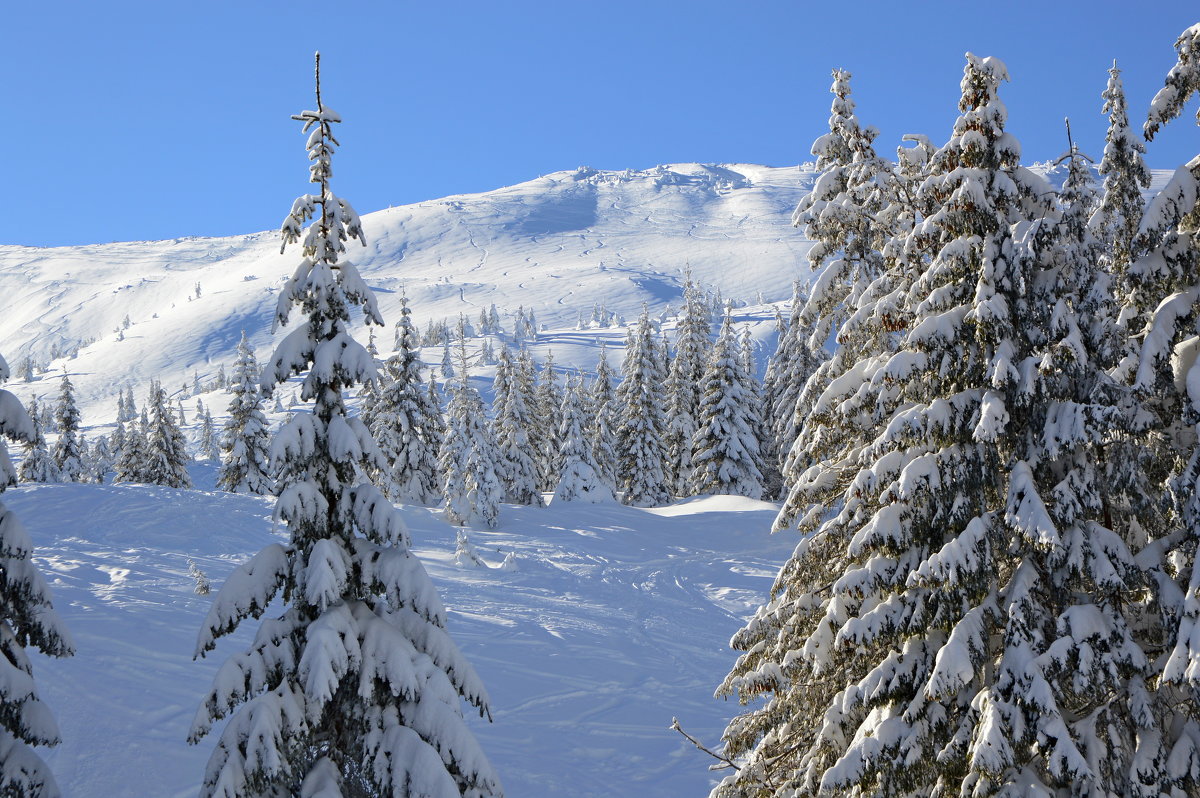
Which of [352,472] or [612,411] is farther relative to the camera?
[612,411]

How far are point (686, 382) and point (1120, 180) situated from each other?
47.5 metres

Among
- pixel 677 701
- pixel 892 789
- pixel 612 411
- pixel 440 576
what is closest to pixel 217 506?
pixel 440 576

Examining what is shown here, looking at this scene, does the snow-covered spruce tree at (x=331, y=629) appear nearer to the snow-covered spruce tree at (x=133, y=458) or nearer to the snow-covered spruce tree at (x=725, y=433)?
the snow-covered spruce tree at (x=725, y=433)

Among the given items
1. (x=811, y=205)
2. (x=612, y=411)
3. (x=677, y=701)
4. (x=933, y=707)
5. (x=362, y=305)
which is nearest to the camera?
(x=933, y=707)

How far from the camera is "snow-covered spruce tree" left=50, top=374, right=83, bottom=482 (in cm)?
5478

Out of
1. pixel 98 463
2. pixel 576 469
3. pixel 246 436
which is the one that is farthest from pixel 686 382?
pixel 98 463

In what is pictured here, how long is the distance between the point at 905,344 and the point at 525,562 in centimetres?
2569

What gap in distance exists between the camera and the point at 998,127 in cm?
1045

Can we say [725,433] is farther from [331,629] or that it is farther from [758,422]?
[331,629]

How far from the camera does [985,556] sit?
961 cm

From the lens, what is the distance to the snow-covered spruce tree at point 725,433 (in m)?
51.7

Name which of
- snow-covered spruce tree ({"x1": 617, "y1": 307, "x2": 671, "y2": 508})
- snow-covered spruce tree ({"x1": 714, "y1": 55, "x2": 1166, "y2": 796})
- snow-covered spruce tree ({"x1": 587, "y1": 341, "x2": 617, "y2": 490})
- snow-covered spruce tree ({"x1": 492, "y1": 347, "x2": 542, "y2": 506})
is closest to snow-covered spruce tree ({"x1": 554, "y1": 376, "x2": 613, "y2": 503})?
snow-covered spruce tree ({"x1": 617, "y1": 307, "x2": 671, "y2": 508})

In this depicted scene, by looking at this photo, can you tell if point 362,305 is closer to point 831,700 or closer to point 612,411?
point 831,700

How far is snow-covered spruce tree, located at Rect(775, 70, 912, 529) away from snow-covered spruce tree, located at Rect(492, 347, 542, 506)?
1620 inches
